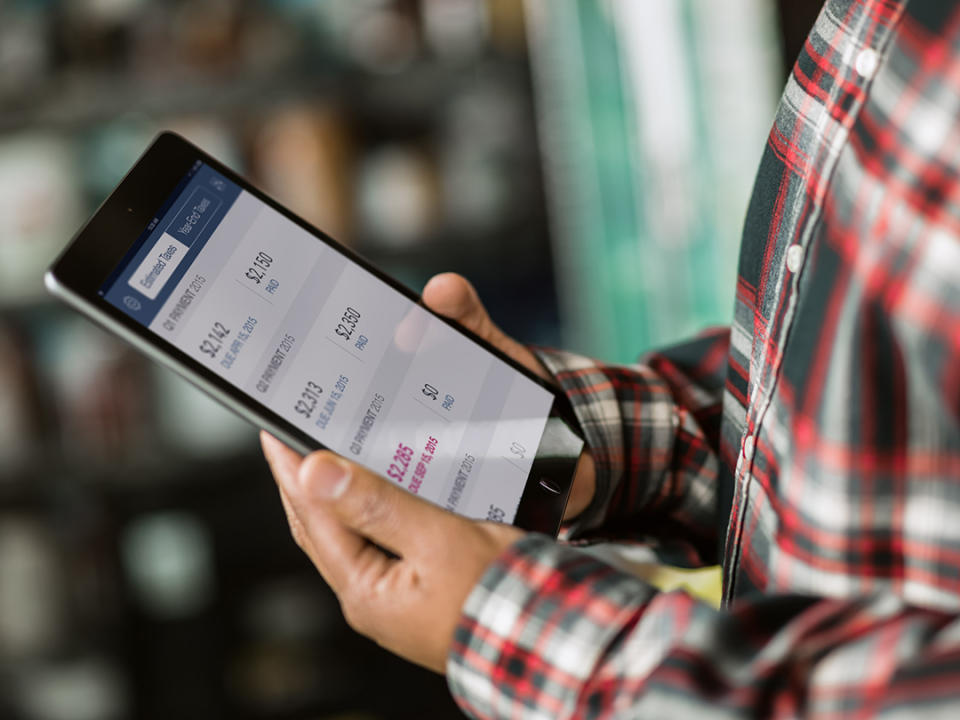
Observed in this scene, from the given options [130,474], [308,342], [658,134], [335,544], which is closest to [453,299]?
[308,342]

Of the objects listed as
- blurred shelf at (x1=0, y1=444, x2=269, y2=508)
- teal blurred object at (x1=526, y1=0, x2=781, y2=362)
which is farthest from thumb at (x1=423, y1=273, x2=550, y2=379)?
blurred shelf at (x1=0, y1=444, x2=269, y2=508)

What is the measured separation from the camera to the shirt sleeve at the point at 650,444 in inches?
27.7

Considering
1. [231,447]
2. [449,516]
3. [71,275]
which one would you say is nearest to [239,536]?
[231,447]

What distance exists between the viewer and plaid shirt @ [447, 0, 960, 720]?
38 cm

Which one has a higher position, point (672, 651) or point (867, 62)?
point (867, 62)

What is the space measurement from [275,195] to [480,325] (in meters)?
1.05

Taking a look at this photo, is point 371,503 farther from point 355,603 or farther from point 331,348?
point 331,348

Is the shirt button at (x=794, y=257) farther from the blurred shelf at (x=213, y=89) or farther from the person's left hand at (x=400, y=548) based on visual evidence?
the blurred shelf at (x=213, y=89)

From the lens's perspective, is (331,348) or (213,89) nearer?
(331,348)

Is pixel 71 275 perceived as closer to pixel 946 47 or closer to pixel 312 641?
pixel 946 47

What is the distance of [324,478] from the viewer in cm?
47

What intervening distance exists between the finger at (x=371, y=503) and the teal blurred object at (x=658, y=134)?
120 centimetres

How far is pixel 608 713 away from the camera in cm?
40

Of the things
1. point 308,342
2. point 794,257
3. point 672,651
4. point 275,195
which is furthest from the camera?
point 275,195
